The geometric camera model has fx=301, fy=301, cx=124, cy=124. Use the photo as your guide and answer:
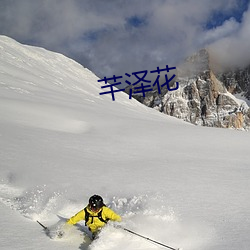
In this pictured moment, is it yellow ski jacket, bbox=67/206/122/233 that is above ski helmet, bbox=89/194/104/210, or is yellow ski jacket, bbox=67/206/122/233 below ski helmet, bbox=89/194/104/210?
below

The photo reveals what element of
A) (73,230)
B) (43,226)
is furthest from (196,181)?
(43,226)

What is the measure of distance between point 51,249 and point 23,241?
0.49 meters

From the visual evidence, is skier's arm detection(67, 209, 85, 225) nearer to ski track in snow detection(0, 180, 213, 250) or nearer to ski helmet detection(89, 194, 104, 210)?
ski track in snow detection(0, 180, 213, 250)

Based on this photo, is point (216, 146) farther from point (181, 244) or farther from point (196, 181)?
point (181, 244)

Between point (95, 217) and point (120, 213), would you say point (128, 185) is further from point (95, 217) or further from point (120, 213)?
point (95, 217)

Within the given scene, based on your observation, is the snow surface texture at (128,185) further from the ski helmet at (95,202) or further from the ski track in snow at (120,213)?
the ski helmet at (95,202)

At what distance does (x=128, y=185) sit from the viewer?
7.97 m

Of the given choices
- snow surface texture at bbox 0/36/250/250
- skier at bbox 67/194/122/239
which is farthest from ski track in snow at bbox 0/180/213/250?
skier at bbox 67/194/122/239

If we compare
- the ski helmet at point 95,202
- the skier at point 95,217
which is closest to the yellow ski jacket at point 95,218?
the skier at point 95,217

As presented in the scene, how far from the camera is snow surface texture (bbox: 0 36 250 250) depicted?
543 cm

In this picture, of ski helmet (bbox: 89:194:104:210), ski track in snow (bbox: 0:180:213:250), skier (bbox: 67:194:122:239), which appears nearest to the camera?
ski track in snow (bbox: 0:180:213:250)

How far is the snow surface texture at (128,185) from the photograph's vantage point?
5434 mm

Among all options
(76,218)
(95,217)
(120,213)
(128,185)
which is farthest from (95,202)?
(128,185)

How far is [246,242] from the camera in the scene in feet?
15.9
